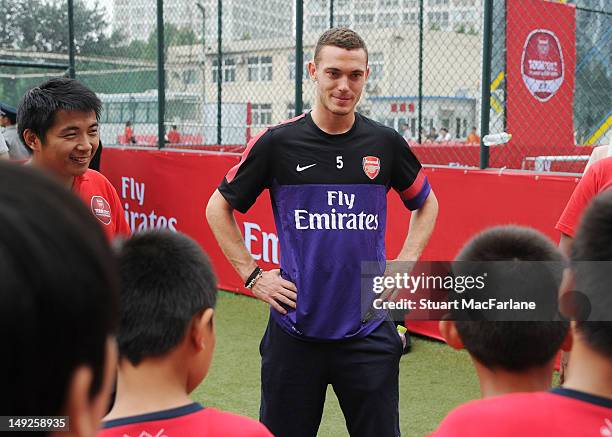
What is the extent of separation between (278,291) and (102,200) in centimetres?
76

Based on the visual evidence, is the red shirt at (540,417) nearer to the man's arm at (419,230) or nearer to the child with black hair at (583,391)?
the child with black hair at (583,391)

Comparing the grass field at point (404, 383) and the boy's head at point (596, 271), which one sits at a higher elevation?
the boy's head at point (596, 271)

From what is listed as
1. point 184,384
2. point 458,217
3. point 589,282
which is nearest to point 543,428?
point 589,282

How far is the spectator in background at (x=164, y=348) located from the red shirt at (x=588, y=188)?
1723mm

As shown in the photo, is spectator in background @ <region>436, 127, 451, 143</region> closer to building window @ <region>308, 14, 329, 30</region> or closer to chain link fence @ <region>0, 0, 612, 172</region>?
chain link fence @ <region>0, 0, 612, 172</region>

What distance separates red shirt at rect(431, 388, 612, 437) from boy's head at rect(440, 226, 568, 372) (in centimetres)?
13

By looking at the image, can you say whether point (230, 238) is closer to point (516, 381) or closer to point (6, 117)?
point (516, 381)

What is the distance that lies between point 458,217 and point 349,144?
270cm

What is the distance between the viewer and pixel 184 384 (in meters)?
1.53

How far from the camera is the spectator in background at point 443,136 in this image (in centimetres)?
1325

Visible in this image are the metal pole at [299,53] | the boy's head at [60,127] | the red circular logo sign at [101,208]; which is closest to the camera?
the boy's head at [60,127]

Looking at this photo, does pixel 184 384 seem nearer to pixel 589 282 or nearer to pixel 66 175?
pixel 589 282

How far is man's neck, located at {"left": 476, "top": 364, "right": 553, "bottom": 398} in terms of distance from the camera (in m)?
1.45

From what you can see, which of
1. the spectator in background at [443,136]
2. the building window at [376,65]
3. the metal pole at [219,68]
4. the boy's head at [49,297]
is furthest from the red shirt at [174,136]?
the boy's head at [49,297]
